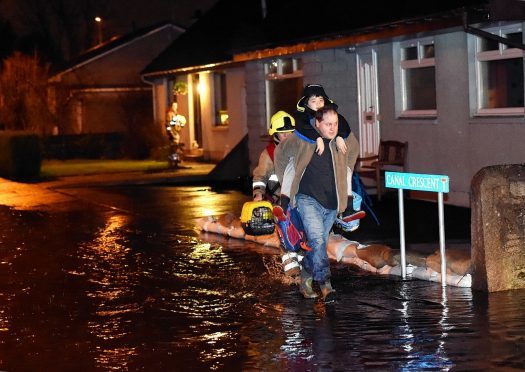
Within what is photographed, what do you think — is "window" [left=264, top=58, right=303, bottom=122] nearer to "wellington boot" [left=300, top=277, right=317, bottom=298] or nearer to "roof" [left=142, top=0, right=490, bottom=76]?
"roof" [left=142, top=0, right=490, bottom=76]

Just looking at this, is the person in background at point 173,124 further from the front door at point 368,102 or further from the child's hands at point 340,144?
the child's hands at point 340,144

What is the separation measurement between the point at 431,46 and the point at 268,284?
775 centimetres

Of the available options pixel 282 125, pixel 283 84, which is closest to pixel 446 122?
pixel 283 84

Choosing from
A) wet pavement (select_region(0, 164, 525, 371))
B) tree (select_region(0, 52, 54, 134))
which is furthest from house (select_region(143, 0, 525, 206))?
tree (select_region(0, 52, 54, 134))

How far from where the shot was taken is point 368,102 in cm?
1941

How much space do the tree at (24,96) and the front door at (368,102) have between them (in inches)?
846

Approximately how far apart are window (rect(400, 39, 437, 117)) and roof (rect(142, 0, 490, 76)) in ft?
3.63

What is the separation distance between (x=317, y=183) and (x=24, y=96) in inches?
1246

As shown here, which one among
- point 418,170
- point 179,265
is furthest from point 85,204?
point 179,265

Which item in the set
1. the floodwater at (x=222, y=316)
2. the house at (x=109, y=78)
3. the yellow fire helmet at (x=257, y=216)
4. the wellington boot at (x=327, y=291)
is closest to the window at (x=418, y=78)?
the floodwater at (x=222, y=316)

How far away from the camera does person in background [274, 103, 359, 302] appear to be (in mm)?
9531

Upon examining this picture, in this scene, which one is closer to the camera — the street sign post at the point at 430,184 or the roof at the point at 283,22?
the street sign post at the point at 430,184

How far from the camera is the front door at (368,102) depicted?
19109 millimetres

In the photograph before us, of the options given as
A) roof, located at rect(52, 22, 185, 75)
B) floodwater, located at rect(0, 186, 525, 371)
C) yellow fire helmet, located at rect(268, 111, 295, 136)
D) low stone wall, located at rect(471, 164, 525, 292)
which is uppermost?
roof, located at rect(52, 22, 185, 75)
